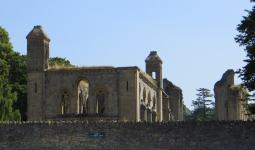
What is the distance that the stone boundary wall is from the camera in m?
24.4

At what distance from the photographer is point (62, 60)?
5894 centimetres

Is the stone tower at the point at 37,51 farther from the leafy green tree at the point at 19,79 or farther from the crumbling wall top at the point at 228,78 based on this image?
the crumbling wall top at the point at 228,78

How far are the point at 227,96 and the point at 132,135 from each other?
2307 centimetres

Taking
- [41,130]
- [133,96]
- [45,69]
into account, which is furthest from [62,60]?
[41,130]

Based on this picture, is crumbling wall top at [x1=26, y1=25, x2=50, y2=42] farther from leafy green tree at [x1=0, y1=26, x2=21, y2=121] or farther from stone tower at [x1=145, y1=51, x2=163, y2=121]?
stone tower at [x1=145, y1=51, x2=163, y2=121]

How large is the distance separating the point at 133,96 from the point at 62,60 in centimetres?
2595

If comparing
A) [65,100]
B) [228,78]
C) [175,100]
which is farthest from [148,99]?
[175,100]

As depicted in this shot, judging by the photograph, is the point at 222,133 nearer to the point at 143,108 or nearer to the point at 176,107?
the point at 143,108

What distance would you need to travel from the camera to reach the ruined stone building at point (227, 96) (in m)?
44.3

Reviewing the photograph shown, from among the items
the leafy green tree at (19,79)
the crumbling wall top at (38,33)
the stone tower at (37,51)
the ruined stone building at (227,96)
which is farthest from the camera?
the leafy green tree at (19,79)

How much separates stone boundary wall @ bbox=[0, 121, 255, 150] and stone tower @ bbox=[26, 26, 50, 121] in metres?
8.75

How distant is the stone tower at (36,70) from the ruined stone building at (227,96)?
2055cm

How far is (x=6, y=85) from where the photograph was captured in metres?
47.7

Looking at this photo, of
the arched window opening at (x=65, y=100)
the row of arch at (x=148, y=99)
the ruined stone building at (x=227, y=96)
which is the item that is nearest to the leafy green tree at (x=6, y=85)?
the arched window opening at (x=65, y=100)
